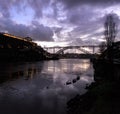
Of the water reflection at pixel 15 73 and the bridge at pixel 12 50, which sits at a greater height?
the bridge at pixel 12 50

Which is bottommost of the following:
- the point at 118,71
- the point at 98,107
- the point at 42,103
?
the point at 42,103

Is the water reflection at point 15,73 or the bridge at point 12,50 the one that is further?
the bridge at point 12,50

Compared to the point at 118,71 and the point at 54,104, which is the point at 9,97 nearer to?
the point at 54,104

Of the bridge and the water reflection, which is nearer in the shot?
the water reflection

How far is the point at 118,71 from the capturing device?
22.9 m

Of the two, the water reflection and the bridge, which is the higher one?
the bridge

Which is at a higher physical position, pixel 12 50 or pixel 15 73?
pixel 12 50

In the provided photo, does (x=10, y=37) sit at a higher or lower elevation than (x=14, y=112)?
higher

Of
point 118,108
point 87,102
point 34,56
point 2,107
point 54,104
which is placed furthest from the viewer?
point 34,56

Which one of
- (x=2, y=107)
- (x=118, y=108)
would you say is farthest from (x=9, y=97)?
(x=118, y=108)

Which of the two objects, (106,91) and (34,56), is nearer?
(106,91)

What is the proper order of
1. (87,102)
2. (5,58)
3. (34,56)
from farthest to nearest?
(34,56)
(5,58)
(87,102)

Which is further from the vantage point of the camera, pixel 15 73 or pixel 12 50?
pixel 12 50

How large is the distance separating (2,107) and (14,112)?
2.00m
